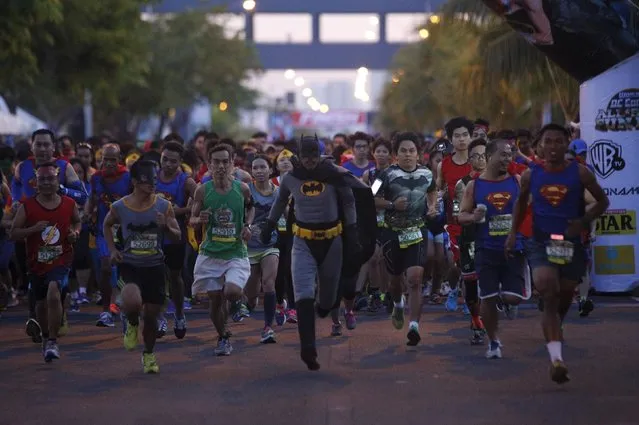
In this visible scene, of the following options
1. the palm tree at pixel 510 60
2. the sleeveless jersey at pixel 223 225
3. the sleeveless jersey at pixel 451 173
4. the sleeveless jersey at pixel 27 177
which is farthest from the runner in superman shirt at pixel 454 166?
the palm tree at pixel 510 60

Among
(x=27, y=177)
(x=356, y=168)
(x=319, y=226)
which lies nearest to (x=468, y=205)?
(x=319, y=226)

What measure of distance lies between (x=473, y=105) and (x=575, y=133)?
55.5ft

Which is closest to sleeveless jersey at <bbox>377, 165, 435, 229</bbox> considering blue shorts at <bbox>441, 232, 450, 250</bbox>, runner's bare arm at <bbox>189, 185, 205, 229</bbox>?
runner's bare arm at <bbox>189, 185, 205, 229</bbox>

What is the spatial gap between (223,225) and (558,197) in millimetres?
3275

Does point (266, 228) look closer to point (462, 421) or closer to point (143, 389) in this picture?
point (143, 389)

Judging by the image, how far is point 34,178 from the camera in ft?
50.2

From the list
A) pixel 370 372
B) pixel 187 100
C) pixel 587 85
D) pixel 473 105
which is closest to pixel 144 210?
pixel 370 372

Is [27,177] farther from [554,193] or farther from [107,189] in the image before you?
[554,193]

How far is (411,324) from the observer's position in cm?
1302

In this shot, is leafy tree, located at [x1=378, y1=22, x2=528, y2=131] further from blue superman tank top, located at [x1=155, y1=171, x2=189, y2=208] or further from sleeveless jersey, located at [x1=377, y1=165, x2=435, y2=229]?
sleeveless jersey, located at [x1=377, y1=165, x2=435, y2=229]

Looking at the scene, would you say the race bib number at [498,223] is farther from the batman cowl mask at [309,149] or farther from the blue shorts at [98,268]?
the blue shorts at [98,268]

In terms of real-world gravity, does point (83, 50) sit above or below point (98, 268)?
above

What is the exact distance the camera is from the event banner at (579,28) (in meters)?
16.0

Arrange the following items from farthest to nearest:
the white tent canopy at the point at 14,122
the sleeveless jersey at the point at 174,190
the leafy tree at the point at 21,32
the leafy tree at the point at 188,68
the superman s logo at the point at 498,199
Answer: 1. the leafy tree at the point at 188,68
2. the white tent canopy at the point at 14,122
3. the leafy tree at the point at 21,32
4. the sleeveless jersey at the point at 174,190
5. the superman s logo at the point at 498,199
